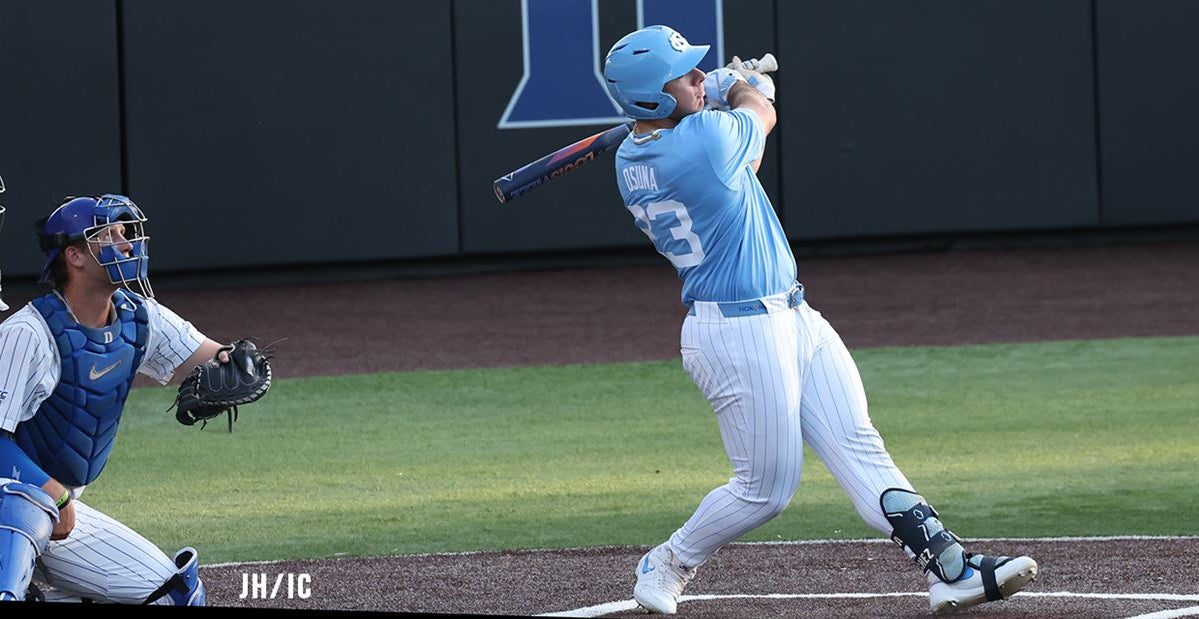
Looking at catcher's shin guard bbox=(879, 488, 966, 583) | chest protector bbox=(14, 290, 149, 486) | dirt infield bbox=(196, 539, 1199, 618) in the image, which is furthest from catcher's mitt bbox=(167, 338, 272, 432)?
catcher's shin guard bbox=(879, 488, 966, 583)

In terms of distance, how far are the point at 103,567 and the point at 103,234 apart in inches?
38.1

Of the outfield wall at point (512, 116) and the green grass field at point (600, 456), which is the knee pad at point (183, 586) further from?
the outfield wall at point (512, 116)

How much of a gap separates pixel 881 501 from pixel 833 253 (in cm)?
1129

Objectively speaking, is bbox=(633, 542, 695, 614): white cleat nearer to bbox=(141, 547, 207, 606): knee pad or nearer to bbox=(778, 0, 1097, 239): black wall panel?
bbox=(141, 547, 207, 606): knee pad

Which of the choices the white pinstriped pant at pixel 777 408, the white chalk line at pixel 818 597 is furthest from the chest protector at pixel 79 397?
the white pinstriped pant at pixel 777 408

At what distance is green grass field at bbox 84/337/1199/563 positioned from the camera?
7.64 metres

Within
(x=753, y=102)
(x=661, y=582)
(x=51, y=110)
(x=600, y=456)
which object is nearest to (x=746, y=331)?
(x=753, y=102)

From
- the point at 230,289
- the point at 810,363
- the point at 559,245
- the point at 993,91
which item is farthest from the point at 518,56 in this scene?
the point at 810,363

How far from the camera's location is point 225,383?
5328 millimetres

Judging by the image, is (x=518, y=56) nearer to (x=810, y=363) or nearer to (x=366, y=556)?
(x=366, y=556)

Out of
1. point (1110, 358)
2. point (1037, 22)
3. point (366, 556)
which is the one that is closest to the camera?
point (366, 556)

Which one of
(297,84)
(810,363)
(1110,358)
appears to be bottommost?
(1110,358)

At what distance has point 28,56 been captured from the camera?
15.0m

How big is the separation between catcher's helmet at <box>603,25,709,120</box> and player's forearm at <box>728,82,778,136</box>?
0.78 ft
